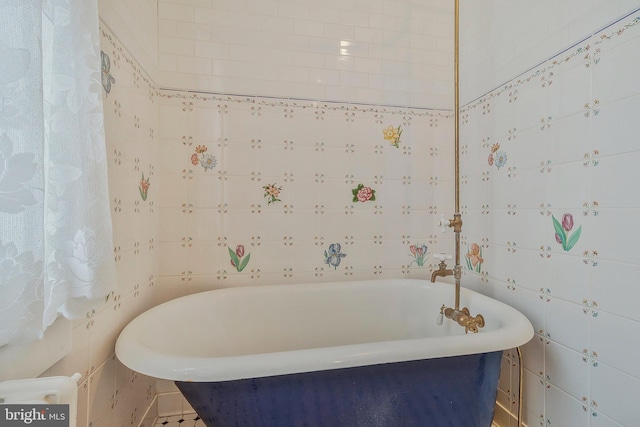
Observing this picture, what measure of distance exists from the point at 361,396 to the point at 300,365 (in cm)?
23

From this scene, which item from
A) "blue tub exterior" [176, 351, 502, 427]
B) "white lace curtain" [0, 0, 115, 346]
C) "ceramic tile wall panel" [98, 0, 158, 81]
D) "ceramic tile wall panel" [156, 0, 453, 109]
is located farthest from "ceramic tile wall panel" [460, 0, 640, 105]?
"ceramic tile wall panel" [98, 0, 158, 81]

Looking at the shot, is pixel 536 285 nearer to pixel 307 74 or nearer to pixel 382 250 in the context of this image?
pixel 382 250

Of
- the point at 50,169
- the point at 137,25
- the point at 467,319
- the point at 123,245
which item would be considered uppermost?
the point at 137,25

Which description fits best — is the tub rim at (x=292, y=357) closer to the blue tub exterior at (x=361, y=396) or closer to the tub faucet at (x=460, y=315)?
the blue tub exterior at (x=361, y=396)

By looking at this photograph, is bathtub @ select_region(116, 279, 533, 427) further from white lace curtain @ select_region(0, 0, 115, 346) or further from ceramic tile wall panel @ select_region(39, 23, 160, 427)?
white lace curtain @ select_region(0, 0, 115, 346)

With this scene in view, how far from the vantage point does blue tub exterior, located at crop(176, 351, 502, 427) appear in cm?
72

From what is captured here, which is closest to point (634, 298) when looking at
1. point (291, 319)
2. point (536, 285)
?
point (536, 285)

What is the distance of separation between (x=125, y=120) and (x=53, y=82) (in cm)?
56

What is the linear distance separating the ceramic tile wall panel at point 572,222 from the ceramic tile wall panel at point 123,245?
4.81ft

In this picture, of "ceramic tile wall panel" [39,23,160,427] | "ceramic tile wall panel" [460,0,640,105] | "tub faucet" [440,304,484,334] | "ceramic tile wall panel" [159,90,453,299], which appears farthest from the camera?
"ceramic tile wall panel" [159,90,453,299]

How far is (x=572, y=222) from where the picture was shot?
929 millimetres

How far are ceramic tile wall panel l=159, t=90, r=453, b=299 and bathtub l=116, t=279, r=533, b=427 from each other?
9.4 inches

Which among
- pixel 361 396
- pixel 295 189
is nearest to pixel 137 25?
pixel 295 189

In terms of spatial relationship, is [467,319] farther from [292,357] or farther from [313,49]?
[313,49]
